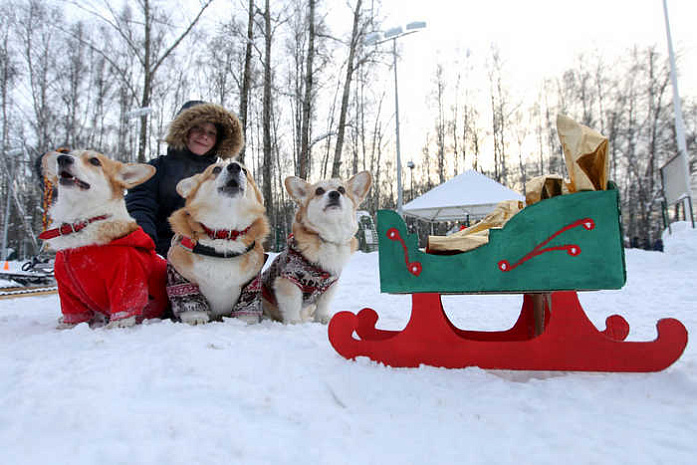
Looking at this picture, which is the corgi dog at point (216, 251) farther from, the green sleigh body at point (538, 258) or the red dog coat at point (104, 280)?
the green sleigh body at point (538, 258)

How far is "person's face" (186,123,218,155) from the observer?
3.11 meters

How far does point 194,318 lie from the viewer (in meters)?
1.99

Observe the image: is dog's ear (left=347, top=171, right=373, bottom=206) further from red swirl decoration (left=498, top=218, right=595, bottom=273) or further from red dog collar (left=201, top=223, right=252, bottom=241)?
red swirl decoration (left=498, top=218, right=595, bottom=273)

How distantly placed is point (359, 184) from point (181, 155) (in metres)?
1.66

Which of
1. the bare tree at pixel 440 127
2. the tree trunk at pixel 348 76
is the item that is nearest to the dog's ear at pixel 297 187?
the tree trunk at pixel 348 76

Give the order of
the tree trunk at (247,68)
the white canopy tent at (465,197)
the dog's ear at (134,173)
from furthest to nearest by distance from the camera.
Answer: the white canopy tent at (465,197) < the tree trunk at (247,68) < the dog's ear at (134,173)

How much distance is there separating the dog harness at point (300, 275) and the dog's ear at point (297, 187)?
337 millimetres

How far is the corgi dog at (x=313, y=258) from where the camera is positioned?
88.4 inches

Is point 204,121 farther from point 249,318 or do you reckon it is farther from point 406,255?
point 406,255

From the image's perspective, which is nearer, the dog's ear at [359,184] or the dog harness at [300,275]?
the dog harness at [300,275]

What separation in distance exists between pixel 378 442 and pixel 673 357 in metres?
1.10

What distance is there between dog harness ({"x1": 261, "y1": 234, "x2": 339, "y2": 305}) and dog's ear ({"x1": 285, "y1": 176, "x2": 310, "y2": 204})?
0.34 meters

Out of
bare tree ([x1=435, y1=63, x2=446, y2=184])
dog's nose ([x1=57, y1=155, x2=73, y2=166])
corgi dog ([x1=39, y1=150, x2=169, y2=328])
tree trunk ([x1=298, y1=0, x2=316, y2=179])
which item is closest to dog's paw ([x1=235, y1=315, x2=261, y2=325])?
corgi dog ([x1=39, y1=150, x2=169, y2=328])

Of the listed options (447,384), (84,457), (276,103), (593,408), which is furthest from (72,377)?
(276,103)
